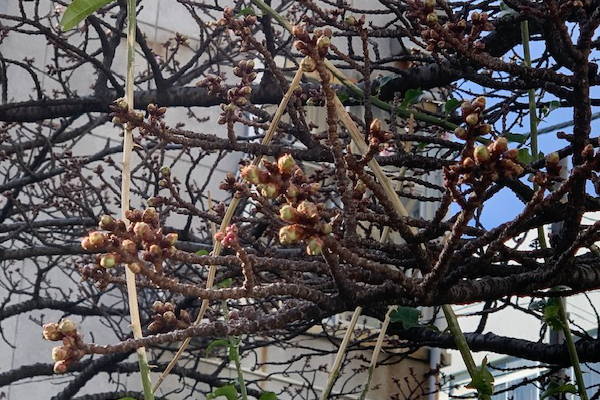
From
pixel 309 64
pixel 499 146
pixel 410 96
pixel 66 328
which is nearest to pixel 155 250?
pixel 66 328

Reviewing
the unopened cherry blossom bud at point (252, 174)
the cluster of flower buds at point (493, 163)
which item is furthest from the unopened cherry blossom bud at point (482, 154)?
the unopened cherry blossom bud at point (252, 174)

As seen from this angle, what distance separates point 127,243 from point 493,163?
1.23 feet

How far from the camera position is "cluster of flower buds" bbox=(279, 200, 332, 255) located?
0.79m

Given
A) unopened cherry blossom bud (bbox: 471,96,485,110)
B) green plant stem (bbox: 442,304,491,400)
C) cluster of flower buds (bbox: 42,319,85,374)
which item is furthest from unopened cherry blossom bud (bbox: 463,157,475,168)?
green plant stem (bbox: 442,304,491,400)

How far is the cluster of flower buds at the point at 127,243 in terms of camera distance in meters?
0.85

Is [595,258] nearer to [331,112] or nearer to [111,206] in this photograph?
[331,112]

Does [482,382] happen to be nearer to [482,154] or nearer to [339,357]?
[339,357]

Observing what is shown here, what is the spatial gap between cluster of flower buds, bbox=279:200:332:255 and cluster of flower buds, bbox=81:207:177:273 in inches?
6.1

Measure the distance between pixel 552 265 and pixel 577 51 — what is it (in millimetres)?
310

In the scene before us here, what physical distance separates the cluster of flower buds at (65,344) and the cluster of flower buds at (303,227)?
276 millimetres

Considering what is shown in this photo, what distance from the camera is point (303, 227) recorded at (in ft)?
2.64

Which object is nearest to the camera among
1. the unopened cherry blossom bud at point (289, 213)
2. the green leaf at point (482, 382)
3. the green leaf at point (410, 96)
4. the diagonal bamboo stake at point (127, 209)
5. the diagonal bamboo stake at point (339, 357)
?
the unopened cherry blossom bud at point (289, 213)

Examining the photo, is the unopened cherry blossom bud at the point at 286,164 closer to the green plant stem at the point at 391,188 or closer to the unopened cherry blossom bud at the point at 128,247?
the unopened cherry blossom bud at the point at 128,247

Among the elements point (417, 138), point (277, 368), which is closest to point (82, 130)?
point (417, 138)
